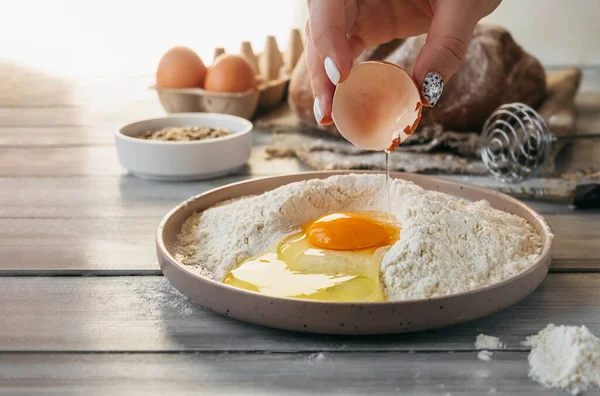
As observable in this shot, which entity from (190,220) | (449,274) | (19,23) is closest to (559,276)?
(449,274)

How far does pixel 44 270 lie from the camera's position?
115 centimetres

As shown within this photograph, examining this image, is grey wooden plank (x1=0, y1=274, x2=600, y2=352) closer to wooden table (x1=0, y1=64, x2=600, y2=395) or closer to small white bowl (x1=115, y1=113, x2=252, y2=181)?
wooden table (x1=0, y1=64, x2=600, y2=395)

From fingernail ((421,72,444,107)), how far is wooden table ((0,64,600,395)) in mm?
350

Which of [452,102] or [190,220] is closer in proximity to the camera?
[190,220]

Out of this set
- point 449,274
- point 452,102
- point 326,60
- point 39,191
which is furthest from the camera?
point 452,102

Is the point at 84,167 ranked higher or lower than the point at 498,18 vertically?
lower

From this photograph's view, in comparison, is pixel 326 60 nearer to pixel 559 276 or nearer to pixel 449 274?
pixel 449 274

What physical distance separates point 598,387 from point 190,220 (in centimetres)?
73

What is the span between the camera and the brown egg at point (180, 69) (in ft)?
7.07

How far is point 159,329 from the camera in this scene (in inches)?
36.9

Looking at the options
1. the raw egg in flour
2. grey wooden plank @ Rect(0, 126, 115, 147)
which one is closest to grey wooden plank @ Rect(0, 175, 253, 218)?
grey wooden plank @ Rect(0, 126, 115, 147)

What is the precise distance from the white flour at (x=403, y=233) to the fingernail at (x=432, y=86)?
0.17m

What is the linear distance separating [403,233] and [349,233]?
0.28 ft

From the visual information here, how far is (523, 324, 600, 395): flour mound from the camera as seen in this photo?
78cm
